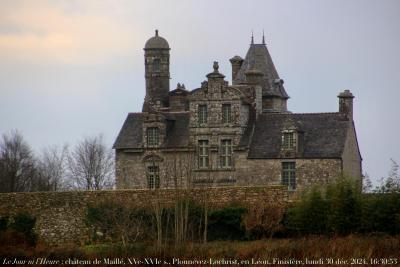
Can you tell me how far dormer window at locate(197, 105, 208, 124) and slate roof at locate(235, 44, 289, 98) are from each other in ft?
15.8

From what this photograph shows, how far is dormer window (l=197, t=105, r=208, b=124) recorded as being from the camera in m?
74.8

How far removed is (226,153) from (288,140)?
129 inches

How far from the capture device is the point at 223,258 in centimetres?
4578

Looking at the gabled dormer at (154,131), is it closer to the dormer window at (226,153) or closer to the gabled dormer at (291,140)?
the dormer window at (226,153)

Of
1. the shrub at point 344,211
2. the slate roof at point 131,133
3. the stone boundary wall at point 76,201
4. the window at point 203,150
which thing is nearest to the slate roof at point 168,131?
the slate roof at point 131,133

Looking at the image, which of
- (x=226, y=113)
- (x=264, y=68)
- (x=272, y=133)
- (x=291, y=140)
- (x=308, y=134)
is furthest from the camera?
(x=264, y=68)

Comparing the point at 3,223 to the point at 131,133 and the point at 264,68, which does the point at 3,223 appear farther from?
the point at 264,68

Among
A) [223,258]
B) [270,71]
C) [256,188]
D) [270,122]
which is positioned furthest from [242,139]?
[223,258]

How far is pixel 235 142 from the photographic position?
74.2 meters

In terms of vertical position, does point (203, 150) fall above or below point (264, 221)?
above

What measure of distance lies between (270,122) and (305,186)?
4.73 m

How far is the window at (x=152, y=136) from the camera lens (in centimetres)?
7544

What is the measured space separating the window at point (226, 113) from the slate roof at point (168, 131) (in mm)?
2091

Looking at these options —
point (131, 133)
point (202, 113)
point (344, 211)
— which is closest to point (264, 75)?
point (202, 113)
